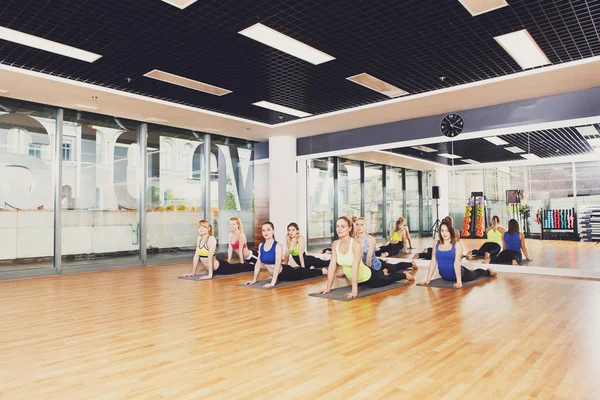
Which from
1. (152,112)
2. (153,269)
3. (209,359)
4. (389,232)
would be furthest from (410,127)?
(209,359)

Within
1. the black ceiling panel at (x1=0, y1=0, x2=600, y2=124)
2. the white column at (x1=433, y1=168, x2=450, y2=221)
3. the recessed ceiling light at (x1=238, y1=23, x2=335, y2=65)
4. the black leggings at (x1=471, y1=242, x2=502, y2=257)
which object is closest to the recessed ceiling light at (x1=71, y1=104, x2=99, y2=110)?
the black ceiling panel at (x1=0, y1=0, x2=600, y2=124)

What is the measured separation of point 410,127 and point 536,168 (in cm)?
230

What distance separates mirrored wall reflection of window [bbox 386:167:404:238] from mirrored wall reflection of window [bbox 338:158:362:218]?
0.77 m

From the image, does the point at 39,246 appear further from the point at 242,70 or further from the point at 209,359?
the point at 209,359

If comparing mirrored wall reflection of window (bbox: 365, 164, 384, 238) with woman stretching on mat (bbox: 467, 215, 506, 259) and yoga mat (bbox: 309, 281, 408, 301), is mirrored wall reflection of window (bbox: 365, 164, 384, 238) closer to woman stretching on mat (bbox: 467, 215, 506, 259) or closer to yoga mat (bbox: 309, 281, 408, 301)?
woman stretching on mat (bbox: 467, 215, 506, 259)

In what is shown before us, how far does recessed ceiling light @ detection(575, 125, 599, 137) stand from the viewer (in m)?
6.35

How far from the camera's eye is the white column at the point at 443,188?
841cm

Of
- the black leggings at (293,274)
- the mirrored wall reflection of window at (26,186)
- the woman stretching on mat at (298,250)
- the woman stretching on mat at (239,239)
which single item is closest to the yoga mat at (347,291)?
the black leggings at (293,274)

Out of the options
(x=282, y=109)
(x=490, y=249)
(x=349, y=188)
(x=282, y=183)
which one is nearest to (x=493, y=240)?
(x=490, y=249)

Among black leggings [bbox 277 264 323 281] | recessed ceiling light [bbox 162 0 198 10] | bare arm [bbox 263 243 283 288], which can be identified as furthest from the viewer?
black leggings [bbox 277 264 323 281]

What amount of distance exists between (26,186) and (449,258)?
→ 6780 millimetres

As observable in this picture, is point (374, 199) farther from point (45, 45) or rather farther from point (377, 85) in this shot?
point (45, 45)

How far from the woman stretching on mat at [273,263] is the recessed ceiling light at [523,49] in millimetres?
3646

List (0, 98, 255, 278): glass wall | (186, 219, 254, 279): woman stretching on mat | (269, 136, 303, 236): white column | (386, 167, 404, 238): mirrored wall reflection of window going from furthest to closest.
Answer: (269, 136, 303, 236): white column
(386, 167, 404, 238): mirrored wall reflection of window
(0, 98, 255, 278): glass wall
(186, 219, 254, 279): woman stretching on mat
